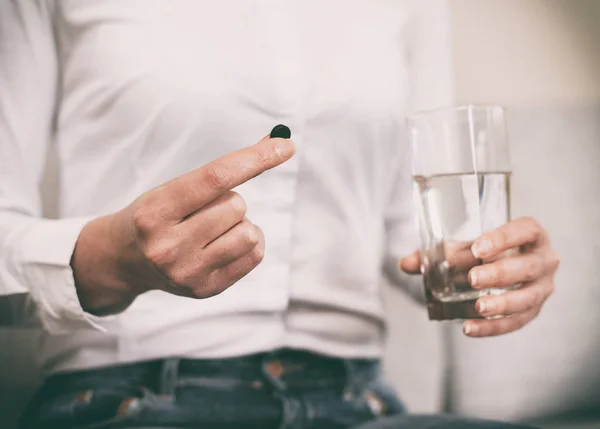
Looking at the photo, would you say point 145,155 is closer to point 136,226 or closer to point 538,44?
point 136,226

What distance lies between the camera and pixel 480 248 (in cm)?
38

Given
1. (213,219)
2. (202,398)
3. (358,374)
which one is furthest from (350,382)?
(213,219)

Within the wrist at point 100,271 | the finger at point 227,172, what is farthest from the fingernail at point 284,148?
the wrist at point 100,271

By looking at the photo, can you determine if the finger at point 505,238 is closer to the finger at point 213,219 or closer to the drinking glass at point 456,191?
the drinking glass at point 456,191

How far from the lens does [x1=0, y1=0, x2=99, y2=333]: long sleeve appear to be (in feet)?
1.20

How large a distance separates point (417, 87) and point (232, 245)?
340mm

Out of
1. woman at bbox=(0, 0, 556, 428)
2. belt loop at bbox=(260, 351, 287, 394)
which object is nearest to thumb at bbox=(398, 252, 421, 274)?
woman at bbox=(0, 0, 556, 428)

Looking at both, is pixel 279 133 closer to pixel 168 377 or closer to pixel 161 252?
pixel 161 252

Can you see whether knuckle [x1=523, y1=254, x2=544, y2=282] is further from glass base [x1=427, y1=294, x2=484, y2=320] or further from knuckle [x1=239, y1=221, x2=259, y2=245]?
knuckle [x1=239, y1=221, x2=259, y2=245]

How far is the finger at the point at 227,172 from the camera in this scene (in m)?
0.29

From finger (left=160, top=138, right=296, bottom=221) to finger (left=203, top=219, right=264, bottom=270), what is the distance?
2 cm

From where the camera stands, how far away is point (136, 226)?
31 centimetres

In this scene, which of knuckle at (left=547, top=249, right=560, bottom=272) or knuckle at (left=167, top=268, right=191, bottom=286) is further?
knuckle at (left=547, top=249, right=560, bottom=272)

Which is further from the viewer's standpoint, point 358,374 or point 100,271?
point 358,374
